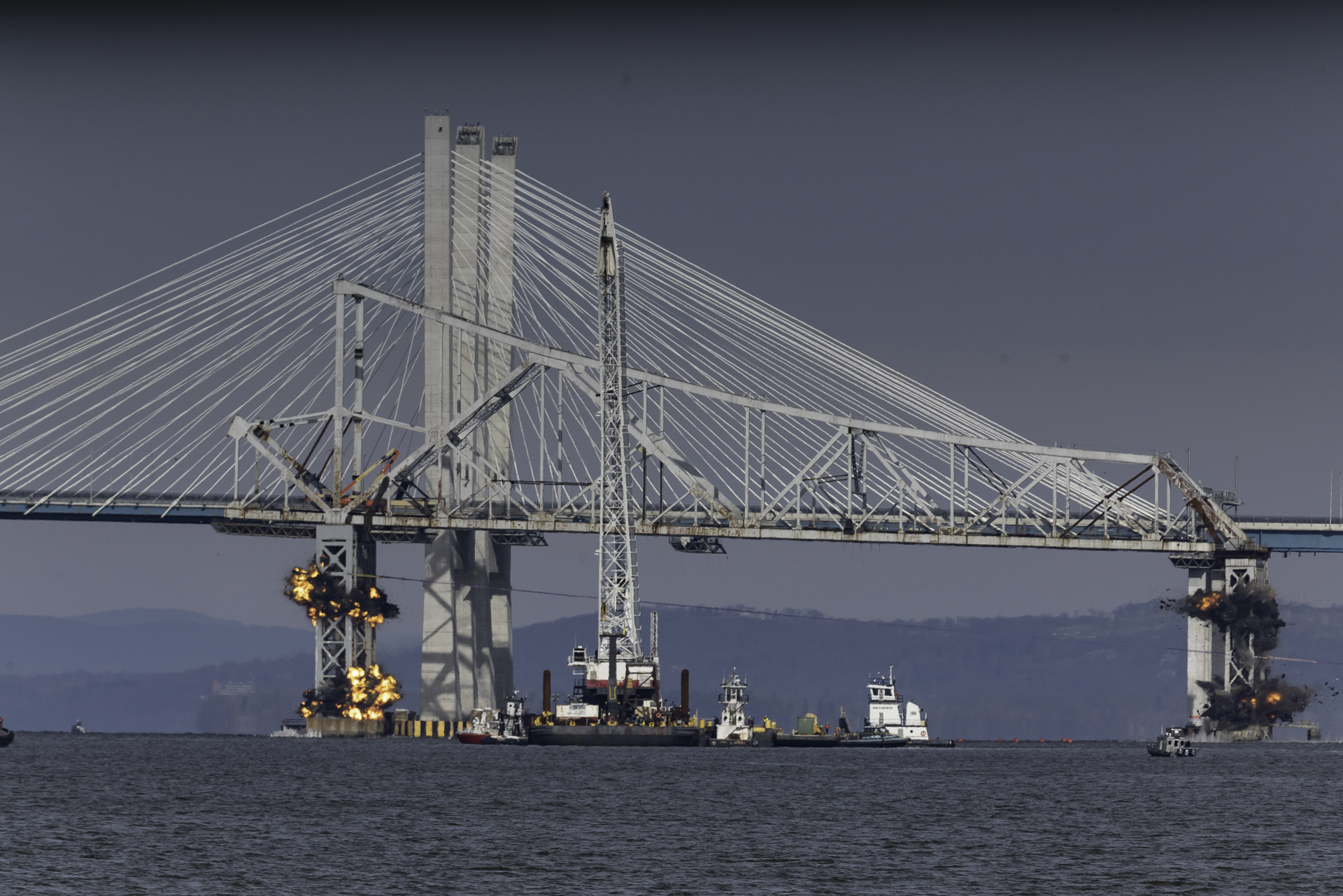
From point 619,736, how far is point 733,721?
425 inches

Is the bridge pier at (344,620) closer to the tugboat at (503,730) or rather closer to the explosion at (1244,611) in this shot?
the tugboat at (503,730)

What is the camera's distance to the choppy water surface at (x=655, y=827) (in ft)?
208

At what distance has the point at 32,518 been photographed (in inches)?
7062

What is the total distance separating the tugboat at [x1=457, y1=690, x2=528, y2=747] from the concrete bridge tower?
71.4ft

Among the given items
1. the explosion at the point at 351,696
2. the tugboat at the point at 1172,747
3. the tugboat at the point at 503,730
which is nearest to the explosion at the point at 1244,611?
the tugboat at the point at 1172,747

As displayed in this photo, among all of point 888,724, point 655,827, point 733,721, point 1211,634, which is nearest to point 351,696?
point 733,721

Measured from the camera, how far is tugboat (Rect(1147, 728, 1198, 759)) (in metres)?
152

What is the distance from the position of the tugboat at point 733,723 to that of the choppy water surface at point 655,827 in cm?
2880

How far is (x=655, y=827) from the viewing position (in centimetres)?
7819

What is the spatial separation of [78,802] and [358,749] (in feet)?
180

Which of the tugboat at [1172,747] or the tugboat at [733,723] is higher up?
the tugboat at [733,723]

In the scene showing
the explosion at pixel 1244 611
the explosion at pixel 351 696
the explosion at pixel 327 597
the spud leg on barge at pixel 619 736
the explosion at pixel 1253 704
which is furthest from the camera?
the explosion at pixel 1253 704

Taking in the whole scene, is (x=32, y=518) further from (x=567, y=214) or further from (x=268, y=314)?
(x=567, y=214)

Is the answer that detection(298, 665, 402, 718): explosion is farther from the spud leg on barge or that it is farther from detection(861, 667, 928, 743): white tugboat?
detection(861, 667, 928, 743): white tugboat
